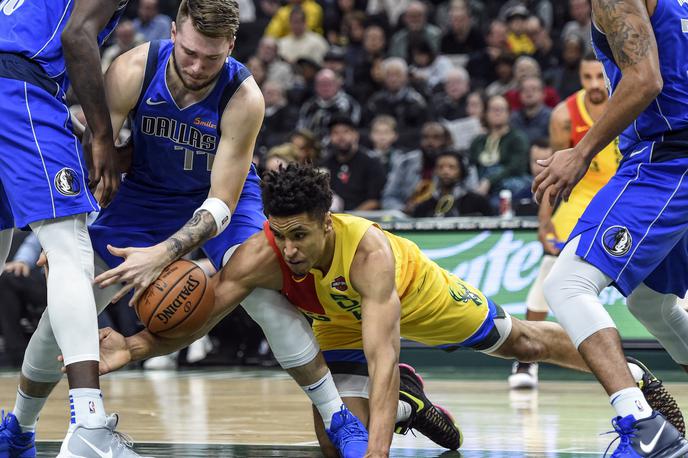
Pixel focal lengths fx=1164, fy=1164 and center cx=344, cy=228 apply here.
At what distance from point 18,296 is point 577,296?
6881 millimetres

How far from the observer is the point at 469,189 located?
1005 cm

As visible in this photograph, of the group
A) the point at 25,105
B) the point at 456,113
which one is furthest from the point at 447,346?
the point at 456,113

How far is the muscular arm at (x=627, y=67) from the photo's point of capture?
392cm

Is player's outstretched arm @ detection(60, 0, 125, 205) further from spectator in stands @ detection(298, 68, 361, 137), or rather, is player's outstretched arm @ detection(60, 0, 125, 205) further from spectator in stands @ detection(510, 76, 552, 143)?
spectator in stands @ detection(298, 68, 361, 137)

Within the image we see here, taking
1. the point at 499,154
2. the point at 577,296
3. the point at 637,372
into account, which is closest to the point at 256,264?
the point at 577,296

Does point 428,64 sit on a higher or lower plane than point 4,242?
lower

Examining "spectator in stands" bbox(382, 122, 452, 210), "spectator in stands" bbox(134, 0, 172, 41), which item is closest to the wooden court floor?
"spectator in stands" bbox(382, 122, 452, 210)

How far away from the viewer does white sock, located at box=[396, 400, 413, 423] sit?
486cm

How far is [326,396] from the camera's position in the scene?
14.8 feet

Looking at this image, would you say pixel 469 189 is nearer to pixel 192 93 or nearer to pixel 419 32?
pixel 419 32

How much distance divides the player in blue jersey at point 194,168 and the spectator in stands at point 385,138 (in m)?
6.37

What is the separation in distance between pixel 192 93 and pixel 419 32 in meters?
9.14

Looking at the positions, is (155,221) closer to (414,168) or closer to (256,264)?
(256,264)

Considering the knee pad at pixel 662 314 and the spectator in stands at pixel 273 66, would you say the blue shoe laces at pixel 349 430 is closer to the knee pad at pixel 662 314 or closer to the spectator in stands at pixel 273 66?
the knee pad at pixel 662 314
